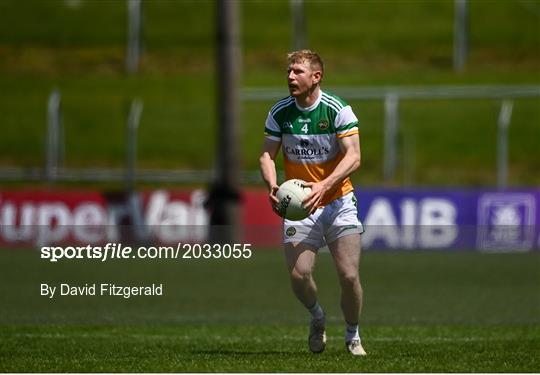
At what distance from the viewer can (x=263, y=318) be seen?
14906mm

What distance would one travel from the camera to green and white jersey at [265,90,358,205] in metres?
10.4

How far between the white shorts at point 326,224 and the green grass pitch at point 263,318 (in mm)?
895

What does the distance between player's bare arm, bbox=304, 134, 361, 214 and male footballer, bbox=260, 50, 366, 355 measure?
0.01 meters

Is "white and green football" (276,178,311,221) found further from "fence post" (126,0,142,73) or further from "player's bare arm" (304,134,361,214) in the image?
"fence post" (126,0,142,73)

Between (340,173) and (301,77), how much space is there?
752mm

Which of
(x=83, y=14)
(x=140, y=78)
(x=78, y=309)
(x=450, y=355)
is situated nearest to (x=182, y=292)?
(x=78, y=309)

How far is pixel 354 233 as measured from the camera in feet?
34.4

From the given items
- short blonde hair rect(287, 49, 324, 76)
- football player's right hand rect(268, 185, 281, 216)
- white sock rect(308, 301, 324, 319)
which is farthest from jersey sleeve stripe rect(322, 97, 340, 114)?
white sock rect(308, 301, 324, 319)

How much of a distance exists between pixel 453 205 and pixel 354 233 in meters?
15.2

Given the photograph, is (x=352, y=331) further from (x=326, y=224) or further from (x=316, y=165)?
(x=316, y=165)

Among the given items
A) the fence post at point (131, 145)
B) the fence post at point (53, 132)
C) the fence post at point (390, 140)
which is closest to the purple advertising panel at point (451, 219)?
the fence post at point (390, 140)

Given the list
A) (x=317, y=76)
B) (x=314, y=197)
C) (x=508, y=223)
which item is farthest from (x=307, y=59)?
(x=508, y=223)

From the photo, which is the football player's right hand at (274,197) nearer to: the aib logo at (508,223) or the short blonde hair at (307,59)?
the short blonde hair at (307,59)

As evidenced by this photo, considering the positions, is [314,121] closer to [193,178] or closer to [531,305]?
[531,305]
